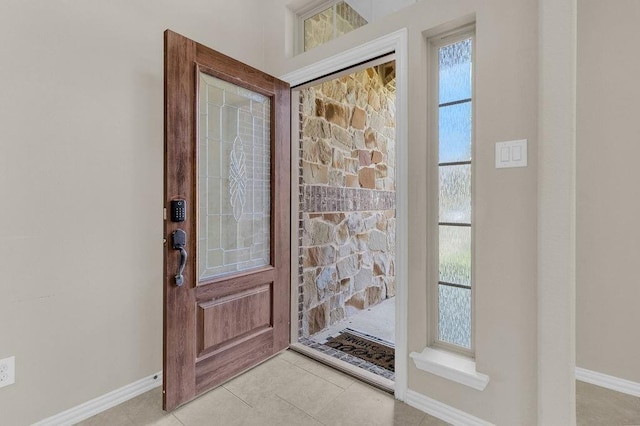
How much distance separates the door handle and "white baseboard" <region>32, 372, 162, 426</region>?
2.32 feet

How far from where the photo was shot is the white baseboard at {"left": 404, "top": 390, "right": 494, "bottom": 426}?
154 cm

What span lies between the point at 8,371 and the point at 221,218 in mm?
1199

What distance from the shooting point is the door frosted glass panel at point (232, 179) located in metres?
1.89

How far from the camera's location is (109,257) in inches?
67.5

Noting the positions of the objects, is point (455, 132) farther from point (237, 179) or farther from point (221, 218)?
point (221, 218)

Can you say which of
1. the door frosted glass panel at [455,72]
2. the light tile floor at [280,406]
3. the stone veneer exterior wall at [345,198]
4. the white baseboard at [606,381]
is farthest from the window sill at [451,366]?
the door frosted glass panel at [455,72]

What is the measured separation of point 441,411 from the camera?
163 centimetres

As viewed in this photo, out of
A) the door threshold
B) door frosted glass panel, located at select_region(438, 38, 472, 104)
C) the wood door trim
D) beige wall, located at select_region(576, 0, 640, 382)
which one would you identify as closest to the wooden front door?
the wood door trim

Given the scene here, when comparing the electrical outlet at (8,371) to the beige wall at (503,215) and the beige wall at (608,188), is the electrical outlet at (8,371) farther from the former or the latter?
the beige wall at (608,188)

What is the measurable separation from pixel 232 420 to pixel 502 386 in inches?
53.7

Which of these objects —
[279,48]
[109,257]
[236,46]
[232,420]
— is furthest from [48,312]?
[279,48]

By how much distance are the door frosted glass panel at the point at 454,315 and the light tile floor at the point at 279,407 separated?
1.41 ft

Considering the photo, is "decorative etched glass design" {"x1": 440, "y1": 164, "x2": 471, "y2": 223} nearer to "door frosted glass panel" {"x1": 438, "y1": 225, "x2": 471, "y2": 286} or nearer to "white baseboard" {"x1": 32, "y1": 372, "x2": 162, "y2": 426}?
"door frosted glass panel" {"x1": 438, "y1": 225, "x2": 471, "y2": 286}

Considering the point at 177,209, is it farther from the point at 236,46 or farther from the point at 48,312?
the point at 236,46
